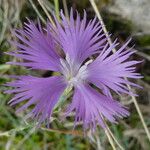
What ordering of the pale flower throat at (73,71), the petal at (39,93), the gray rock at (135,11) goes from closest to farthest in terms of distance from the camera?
the petal at (39,93), the pale flower throat at (73,71), the gray rock at (135,11)

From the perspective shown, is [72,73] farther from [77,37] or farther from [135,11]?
[135,11]

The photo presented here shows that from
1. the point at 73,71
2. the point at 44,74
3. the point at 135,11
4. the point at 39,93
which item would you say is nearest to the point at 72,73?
the point at 73,71

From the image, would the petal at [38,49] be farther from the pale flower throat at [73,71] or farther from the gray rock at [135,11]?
the gray rock at [135,11]

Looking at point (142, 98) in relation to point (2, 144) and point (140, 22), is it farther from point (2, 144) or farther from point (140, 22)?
point (2, 144)

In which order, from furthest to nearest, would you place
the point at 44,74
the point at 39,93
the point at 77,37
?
the point at 44,74, the point at 77,37, the point at 39,93

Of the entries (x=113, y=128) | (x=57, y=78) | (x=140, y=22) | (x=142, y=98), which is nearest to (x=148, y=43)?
(x=140, y=22)

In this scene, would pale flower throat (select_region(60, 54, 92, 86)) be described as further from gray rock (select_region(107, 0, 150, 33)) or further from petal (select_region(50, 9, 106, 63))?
gray rock (select_region(107, 0, 150, 33))

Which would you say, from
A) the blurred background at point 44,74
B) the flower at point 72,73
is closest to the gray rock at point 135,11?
the blurred background at point 44,74
